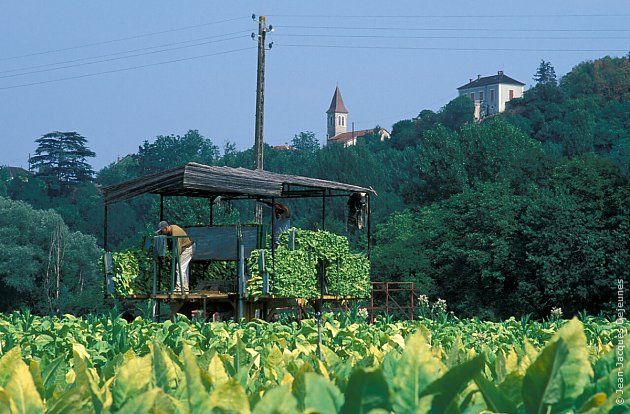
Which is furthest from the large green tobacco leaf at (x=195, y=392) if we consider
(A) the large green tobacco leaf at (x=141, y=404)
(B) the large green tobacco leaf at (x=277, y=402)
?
(B) the large green tobacco leaf at (x=277, y=402)

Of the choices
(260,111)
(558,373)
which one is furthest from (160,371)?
(260,111)

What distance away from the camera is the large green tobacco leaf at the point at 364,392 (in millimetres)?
1610

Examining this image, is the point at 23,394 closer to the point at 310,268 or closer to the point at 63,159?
the point at 310,268

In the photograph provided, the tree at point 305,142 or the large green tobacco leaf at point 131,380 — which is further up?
the tree at point 305,142

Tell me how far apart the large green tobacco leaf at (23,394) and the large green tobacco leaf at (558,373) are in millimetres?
867

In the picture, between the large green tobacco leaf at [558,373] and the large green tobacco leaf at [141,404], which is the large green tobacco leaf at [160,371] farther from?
the large green tobacco leaf at [558,373]

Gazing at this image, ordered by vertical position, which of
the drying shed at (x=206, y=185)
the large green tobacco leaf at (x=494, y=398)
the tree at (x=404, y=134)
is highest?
the tree at (x=404, y=134)

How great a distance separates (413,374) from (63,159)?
321 feet

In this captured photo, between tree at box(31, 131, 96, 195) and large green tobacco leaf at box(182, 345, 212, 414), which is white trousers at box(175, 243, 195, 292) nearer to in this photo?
large green tobacco leaf at box(182, 345, 212, 414)

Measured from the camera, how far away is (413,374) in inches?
70.0

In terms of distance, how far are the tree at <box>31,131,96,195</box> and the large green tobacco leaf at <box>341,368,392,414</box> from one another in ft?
314

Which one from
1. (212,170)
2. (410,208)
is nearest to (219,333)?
(212,170)

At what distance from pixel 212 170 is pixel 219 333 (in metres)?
11.6

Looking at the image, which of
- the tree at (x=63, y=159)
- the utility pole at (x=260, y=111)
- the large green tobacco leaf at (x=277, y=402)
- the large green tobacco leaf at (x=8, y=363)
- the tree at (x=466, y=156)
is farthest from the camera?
the tree at (x=63, y=159)
